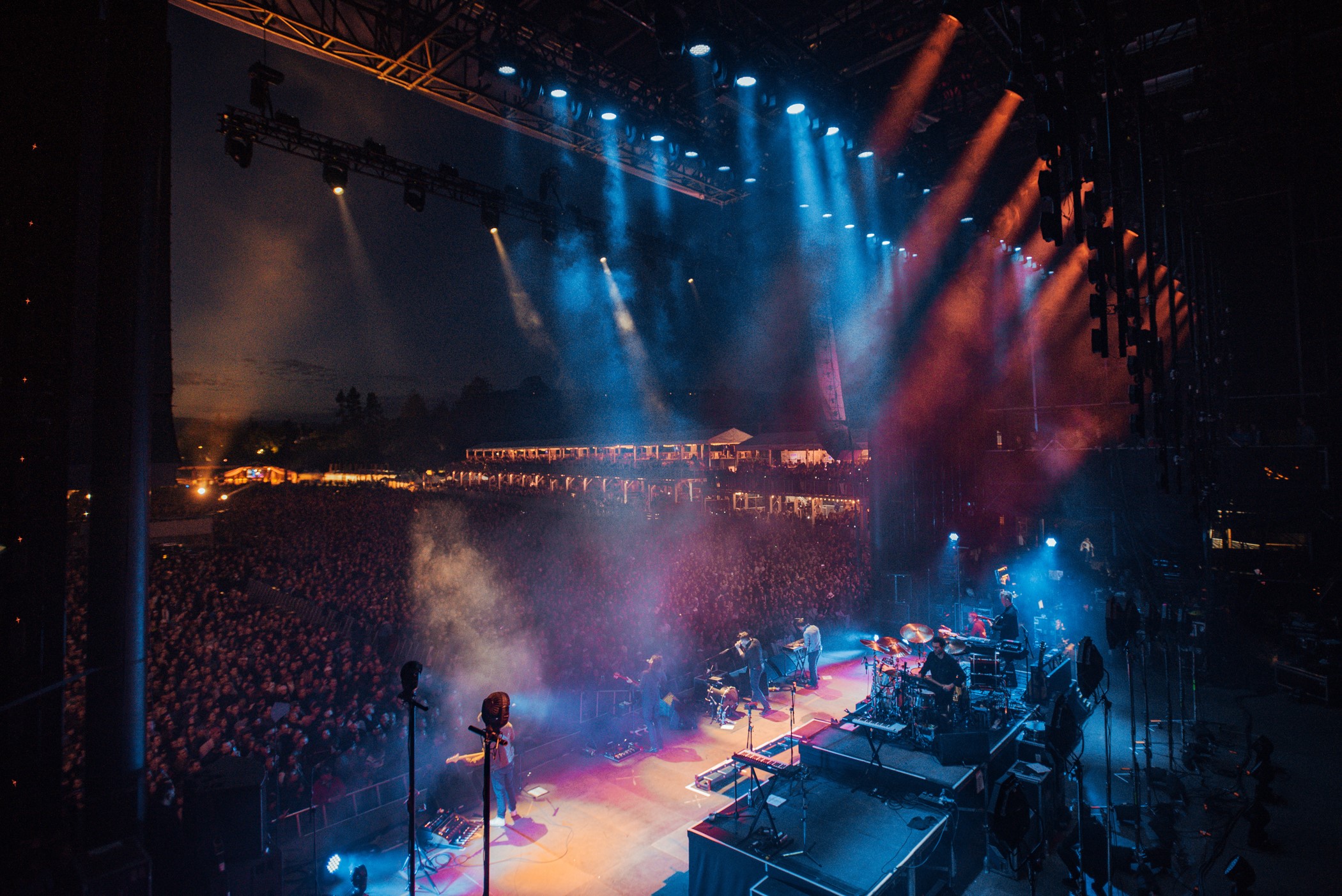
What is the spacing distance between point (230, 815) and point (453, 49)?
7.52 metres

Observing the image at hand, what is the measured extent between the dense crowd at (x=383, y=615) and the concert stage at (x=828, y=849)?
3199 mm

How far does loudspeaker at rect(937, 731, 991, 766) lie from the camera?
18.6ft

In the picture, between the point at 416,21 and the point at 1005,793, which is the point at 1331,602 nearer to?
the point at 1005,793

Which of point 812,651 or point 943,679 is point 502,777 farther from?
point 812,651

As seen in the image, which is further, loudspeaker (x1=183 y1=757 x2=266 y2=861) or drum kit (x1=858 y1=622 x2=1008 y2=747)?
drum kit (x1=858 y1=622 x2=1008 y2=747)

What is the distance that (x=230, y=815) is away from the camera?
4406 mm

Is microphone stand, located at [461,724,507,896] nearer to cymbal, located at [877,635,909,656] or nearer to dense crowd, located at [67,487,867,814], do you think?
dense crowd, located at [67,487,867,814]

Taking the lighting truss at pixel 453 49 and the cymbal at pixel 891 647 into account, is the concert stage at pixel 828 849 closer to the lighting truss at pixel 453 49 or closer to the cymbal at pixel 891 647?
the cymbal at pixel 891 647

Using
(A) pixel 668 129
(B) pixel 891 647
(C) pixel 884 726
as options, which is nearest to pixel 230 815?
(C) pixel 884 726

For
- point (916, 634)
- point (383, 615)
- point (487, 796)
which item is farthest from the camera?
point (383, 615)

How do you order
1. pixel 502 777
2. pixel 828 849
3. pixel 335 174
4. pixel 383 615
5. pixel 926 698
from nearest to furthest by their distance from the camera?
1. pixel 828 849
2. pixel 502 777
3. pixel 926 698
4. pixel 335 174
5. pixel 383 615

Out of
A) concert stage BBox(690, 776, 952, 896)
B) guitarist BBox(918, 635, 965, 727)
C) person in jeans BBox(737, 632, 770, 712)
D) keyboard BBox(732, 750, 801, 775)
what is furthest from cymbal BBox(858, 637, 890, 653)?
keyboard BBox(732, 750, 801, 775)

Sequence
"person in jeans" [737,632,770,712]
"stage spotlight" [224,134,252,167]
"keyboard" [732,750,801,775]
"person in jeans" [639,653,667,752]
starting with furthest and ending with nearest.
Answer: "person in jeans" [737,632,770,712], "person in jeans" [639,653,667,752], "stage spotlight" [224,134,252,167], "keyboard" [732,750,801,775]

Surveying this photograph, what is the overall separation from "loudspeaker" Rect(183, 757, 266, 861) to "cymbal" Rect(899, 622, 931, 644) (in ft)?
24.1
